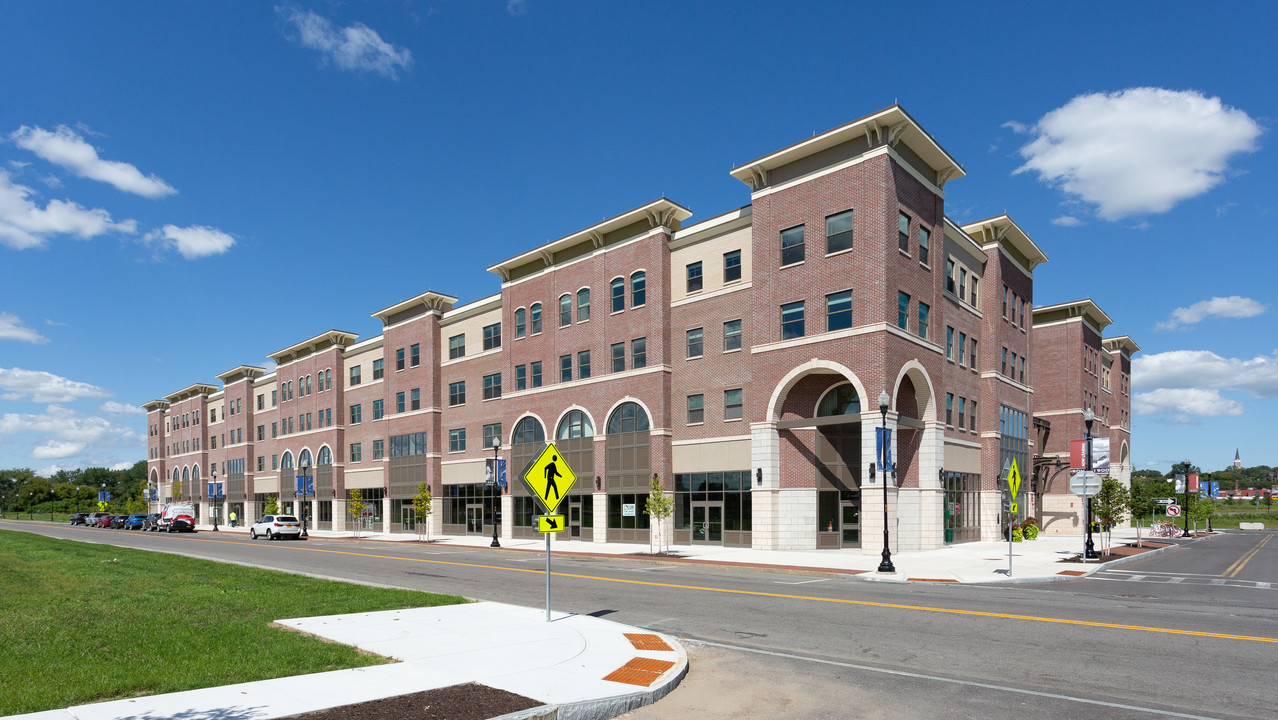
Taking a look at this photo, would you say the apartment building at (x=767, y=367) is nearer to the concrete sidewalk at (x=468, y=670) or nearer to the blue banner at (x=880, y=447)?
the blue banner at (x=880, y=447)

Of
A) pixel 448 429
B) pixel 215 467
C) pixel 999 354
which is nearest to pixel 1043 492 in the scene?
pixel 999 354

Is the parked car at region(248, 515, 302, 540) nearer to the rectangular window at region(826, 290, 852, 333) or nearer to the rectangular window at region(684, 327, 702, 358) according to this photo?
the rectangular window at region(684, 327, 702, 358)

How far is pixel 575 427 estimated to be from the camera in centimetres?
4469

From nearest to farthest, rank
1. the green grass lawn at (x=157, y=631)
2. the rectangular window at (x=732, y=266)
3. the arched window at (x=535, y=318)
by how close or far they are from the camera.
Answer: the green grass lawn at (x=157, y=631)
the rectangular window at (x=732, y=266)
the arched window at (x=535, y=318)

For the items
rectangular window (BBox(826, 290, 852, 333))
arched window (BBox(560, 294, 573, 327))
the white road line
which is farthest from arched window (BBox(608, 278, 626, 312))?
the white road line

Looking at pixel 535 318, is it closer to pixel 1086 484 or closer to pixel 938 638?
pixel 1086 484

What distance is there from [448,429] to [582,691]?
4885cm

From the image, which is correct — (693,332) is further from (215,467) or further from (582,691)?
(215,467)

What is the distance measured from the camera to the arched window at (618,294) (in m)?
Answer: 42.1

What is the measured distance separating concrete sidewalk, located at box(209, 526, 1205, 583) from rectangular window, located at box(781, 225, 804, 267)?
12.7 meters

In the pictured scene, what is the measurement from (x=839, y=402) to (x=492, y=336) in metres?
25.9

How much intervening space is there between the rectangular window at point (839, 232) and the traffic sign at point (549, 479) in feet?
73.0

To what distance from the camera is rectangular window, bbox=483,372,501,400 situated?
169 feet

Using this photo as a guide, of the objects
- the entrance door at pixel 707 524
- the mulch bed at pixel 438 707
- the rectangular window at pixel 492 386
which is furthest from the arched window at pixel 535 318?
the mulch bed at pixel 438 707
